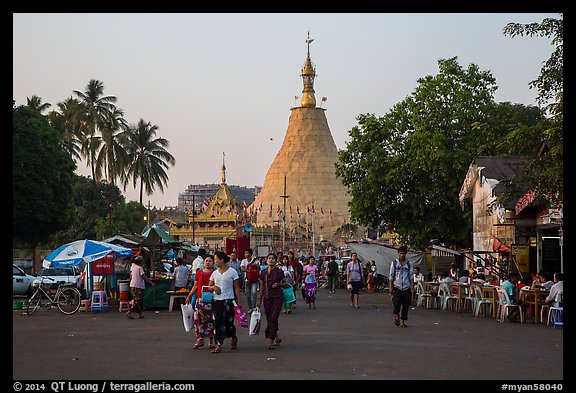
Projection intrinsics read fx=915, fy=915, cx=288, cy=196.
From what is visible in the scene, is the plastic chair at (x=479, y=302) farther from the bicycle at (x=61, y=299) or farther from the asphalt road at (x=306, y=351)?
the bicycle at (x=61, y=299)

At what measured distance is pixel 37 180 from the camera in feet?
135

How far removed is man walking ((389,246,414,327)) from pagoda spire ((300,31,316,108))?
239 feet

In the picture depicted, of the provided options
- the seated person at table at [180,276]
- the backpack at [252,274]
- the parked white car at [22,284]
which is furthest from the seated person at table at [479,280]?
the parked white car at [22,284]

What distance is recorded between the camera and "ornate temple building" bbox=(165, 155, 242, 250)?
83500 mm

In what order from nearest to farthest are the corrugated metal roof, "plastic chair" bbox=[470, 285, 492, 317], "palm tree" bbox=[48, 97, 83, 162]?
"plastic chair" bbox=[470, 285, 492, 317] < the corrugated metal roof < "palm tree" bbox=[48, 97, 83, 162]

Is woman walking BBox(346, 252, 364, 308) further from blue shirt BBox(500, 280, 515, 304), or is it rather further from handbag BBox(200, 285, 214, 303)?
handbag BBox(200, 285, 214, 303)

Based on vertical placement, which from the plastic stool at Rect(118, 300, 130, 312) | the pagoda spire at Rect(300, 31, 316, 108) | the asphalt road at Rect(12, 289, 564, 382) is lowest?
the asphalt road at Rect(12, 289, 564, 382)

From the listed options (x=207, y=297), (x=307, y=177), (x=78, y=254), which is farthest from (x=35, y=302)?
(x=307, y=177)

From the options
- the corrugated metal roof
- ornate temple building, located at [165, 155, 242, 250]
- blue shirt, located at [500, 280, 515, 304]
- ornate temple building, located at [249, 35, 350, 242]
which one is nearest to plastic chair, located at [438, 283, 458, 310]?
blue shirt, located at [500, 280, 515, 304]

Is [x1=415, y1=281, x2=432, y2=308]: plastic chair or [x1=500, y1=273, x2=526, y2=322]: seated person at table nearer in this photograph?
[x1=500, y1=273, x2=526, y2=322]: seated person at table

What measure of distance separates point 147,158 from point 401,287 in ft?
158

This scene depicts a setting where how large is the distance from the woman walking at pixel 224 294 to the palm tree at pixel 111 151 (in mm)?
43822

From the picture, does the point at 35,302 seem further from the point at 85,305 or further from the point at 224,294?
the point at 224,294
